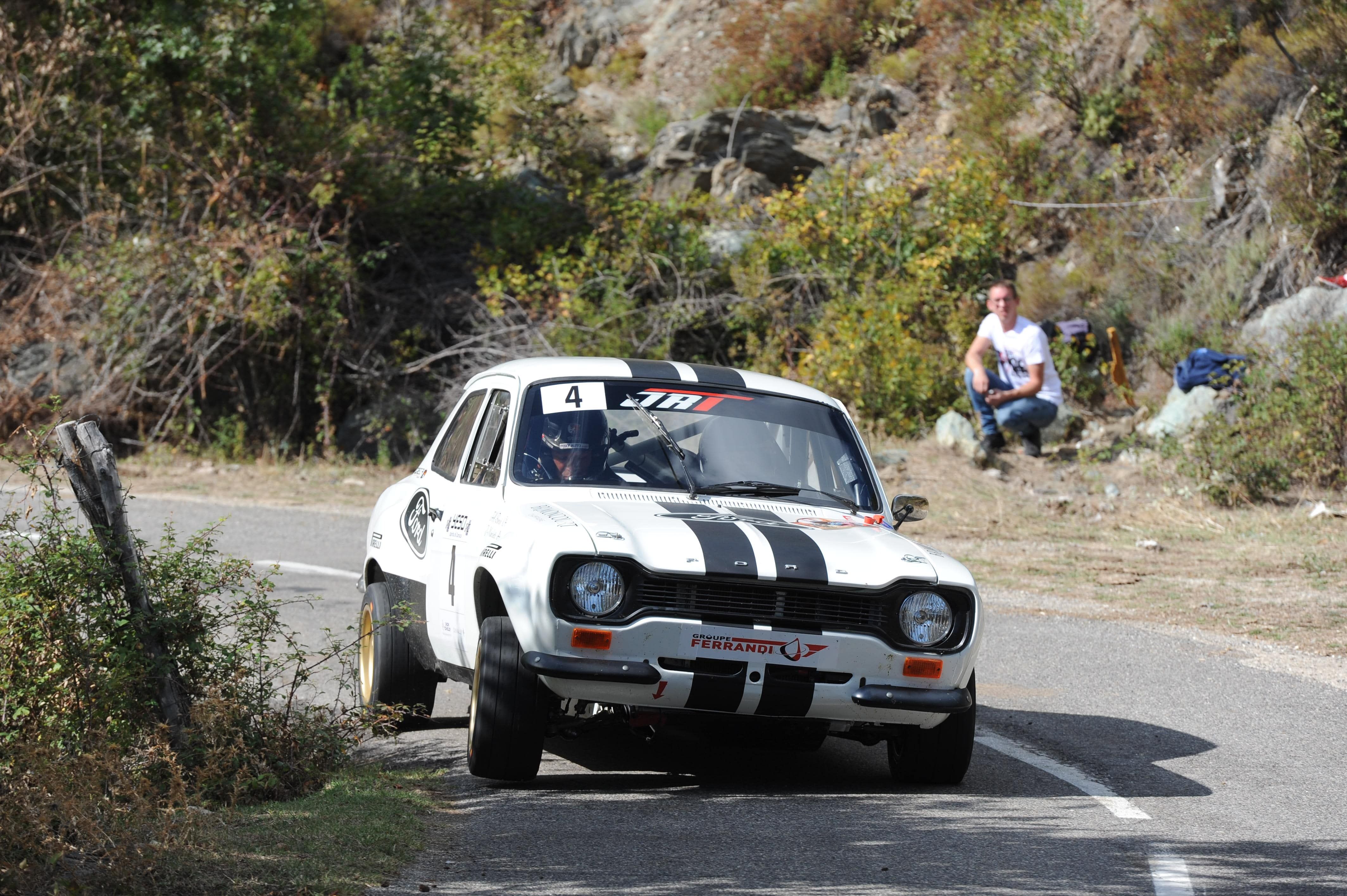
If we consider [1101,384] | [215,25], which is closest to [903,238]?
[1101,384]

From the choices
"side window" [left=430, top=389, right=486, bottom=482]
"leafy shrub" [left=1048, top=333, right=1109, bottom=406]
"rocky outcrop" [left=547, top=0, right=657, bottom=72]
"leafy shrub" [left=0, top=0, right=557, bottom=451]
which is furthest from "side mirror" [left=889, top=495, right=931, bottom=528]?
"rocky outcrop" [left=547, top=0, right=657, bottom=72]

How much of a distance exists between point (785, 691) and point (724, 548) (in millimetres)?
587

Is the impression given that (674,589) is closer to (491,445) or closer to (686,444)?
(686,444)

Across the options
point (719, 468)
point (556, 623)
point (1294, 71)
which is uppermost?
point (1294, 71)

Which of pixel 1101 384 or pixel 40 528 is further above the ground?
pixel 1101 384

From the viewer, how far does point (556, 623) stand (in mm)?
5695

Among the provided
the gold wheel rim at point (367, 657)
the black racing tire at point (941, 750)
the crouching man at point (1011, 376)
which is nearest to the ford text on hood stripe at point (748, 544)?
the black racing tire at point (941, 750)

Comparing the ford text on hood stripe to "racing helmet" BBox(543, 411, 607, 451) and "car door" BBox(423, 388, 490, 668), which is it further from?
"car door" BBox(423, 388, 490, 668)

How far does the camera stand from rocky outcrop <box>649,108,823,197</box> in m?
23.7

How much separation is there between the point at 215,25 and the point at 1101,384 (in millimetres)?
13192

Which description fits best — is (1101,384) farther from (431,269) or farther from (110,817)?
(110,817)

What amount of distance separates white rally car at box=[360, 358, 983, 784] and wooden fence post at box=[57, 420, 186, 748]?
42.1 inches

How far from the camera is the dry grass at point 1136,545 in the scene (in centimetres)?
1059

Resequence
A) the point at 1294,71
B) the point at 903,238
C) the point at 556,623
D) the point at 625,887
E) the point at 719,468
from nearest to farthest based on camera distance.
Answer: the point at 625,887, the point at 556,623, the point at 719,468, the point at 1294,71, the point at 903,238
